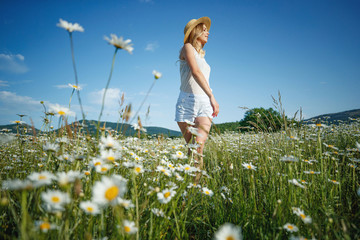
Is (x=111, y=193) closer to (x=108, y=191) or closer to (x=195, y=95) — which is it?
(x=108, y=191)

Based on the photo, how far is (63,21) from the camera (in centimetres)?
108

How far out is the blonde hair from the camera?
113 inches

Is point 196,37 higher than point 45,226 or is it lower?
higher

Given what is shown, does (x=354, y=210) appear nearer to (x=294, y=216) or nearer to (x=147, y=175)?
(x=294, y=216)

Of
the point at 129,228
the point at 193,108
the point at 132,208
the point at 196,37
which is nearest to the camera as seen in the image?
the point at 129,228

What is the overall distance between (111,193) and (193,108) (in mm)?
1985

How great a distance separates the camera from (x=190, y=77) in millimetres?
2658

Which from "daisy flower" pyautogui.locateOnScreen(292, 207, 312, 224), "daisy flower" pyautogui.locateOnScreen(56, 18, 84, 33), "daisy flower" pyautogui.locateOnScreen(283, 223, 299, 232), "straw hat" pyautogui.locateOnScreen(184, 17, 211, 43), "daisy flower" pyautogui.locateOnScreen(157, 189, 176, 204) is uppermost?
"straw hat" pyautogui.locateOnScreen(184, 17, 211, 43)

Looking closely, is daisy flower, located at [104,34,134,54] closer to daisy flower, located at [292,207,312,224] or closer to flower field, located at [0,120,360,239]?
flower field, located at [0,120,360,239]

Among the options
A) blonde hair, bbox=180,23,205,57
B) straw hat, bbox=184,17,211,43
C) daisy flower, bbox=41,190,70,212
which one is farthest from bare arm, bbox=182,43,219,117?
daisy flower, bbox=41,190,70,212

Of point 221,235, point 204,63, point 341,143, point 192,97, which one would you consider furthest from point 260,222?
point 341,143

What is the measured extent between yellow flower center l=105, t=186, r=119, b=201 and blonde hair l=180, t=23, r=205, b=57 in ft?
8.61

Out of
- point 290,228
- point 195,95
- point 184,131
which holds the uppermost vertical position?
point 195,95

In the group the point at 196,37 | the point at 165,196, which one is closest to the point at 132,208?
the point at 165,196
